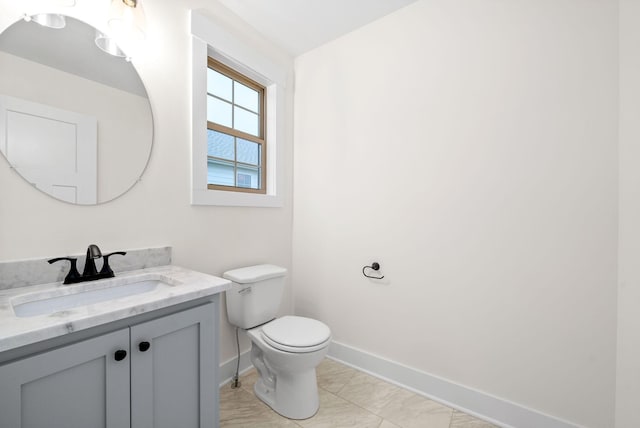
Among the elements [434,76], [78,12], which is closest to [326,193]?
[434,76]

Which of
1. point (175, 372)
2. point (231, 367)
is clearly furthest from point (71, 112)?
point (231, 367)

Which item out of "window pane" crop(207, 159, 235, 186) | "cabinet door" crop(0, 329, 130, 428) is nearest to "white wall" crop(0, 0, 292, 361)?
"window pane" crop(207, 159, 235, 186)

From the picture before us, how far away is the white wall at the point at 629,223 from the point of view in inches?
47.9

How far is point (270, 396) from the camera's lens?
170 cm

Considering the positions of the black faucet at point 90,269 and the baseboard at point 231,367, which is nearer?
the black faucet at point 90,269

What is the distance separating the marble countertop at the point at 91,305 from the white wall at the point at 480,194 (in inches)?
47.9

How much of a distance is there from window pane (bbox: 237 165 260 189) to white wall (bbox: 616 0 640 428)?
7.08 feet

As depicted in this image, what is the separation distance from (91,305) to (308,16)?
2.08 meters

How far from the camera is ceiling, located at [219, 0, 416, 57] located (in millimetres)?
1817

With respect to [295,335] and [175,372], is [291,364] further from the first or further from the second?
[175,372]

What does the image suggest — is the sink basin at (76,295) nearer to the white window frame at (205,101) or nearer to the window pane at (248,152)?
the white window frame at (205,101)

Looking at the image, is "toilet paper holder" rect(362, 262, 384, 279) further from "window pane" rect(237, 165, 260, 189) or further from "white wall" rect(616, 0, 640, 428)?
"white wall" rect(616, 0, 640, 428)

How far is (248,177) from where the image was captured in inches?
87.7

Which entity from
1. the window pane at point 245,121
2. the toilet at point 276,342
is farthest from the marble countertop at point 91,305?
the window pane at point 245,121
